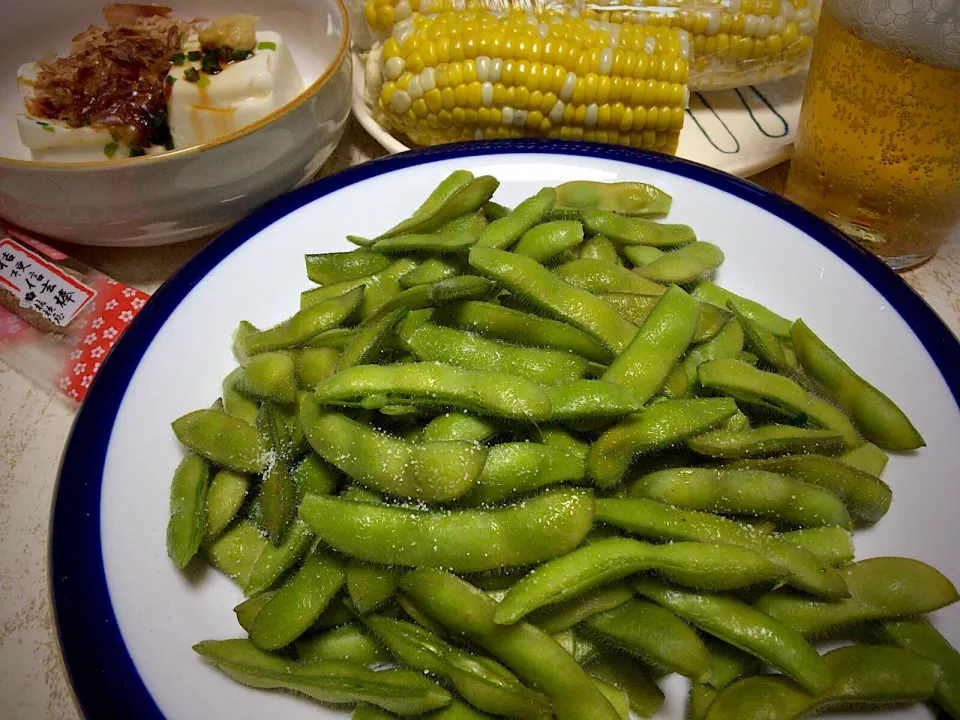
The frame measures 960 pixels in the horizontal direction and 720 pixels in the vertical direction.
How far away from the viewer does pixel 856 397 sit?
112 cm

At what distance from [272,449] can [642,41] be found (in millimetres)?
1383

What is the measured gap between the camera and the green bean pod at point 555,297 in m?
1.11

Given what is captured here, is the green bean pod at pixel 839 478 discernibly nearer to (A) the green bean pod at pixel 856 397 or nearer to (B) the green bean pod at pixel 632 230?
(A) the green bean pod at pixel 856 397

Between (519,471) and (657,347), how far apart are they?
313mm

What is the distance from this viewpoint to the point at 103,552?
3.20 ft

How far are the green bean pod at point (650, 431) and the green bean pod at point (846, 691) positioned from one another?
12.4 inches

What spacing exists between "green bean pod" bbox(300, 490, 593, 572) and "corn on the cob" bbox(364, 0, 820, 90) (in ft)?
4.86

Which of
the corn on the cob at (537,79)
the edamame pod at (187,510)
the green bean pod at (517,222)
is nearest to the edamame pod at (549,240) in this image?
the green bean pod at (517,222)

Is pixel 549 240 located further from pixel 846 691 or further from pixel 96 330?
pixel 96 330

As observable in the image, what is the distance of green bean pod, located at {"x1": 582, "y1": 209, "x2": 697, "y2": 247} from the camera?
134 cm

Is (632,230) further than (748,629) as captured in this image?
Yes

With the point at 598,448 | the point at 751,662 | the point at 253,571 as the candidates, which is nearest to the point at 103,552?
the point at 253,571

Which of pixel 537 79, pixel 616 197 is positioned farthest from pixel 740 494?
pixel 537 79

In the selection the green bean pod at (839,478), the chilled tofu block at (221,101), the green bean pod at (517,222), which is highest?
the chilled tofu block at (221,101)
